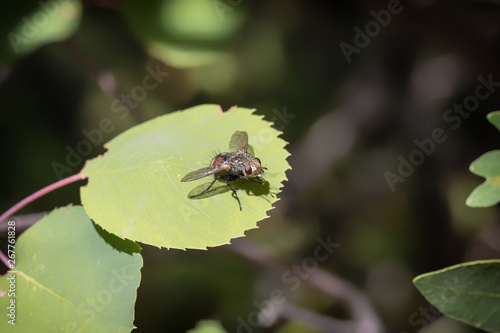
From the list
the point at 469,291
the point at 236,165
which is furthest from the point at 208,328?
the point at 469,291

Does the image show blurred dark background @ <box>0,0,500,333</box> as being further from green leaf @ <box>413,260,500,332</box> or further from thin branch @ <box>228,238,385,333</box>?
green leaf @ <box>413,260,500,332</box>

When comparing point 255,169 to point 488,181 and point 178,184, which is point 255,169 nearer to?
point 178,184

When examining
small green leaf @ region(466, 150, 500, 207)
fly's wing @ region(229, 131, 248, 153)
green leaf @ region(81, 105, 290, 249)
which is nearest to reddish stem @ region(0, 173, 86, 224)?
green leaf @ region(81, 105, 290, 249)

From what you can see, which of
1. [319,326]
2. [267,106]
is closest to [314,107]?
[267,106]

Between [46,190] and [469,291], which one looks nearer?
[469,291]

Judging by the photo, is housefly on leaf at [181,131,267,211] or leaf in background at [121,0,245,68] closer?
housefly on leaf at [181,131,267,211]

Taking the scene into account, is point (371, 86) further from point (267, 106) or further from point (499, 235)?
point (499, 235)
